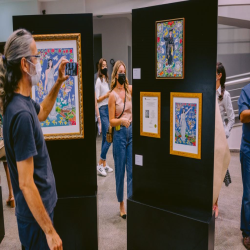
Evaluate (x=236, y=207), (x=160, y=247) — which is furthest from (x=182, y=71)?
(x=236, y=207)

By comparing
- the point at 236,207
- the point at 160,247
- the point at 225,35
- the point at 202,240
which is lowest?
the point at 236,207

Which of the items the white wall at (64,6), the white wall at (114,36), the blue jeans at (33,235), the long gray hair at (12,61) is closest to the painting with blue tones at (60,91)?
the long gray hair at (12,61)

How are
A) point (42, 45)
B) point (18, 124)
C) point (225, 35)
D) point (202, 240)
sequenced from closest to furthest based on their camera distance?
point (18, 124) → point (202, 240) → point (42, 45) → point (225, 35)

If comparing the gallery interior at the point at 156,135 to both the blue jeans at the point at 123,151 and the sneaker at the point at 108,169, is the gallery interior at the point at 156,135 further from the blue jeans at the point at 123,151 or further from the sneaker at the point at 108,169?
the sneaker at the point at 108,169

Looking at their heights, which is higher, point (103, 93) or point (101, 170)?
point (103, 93)

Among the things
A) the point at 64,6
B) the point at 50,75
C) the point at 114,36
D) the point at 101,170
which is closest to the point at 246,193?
the point at 50,75

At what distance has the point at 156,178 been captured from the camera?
227cm

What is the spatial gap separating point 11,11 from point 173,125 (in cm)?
540

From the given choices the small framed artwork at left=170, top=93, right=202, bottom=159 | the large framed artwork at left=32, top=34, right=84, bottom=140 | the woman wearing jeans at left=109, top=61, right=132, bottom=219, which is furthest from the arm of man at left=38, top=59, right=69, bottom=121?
the woman wearing jeans at left=109, top=61, right=132, bottom=219

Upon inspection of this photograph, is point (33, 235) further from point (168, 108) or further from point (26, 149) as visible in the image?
point (168, 108)

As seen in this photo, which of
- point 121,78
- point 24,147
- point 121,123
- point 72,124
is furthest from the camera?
point 121,78

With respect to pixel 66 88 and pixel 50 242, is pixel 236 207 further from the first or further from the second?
Result: pixel 50 242

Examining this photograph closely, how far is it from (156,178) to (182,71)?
2.69 ft

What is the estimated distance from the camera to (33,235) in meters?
1.36
